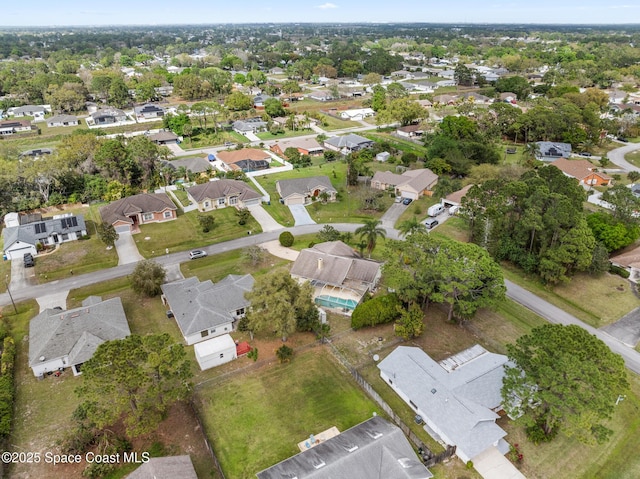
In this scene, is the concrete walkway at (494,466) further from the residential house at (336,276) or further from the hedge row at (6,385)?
the hedge row at (6,385)

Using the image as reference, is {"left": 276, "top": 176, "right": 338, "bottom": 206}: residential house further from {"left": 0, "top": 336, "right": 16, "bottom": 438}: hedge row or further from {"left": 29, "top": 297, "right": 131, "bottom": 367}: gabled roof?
{"left": 0, "top": 336, "right": 16, "bottom": 438}: hedge row

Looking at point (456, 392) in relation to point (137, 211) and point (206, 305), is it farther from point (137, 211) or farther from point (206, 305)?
point (137, 211)

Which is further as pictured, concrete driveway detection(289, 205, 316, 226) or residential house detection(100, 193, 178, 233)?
concrete driveway detection(289, 205, 316, 226)

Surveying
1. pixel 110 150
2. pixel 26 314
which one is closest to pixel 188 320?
pixel 26 314

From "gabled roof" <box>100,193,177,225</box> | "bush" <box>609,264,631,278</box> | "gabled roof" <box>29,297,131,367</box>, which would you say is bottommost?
"bush" <box>609,264,631,278</box>

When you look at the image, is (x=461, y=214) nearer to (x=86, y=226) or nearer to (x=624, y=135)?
(x=86, y=226)

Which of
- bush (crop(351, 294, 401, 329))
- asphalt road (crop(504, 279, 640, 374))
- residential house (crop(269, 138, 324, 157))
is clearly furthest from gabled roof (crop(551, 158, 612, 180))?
bush (crop(351, 294, 401, 329))
